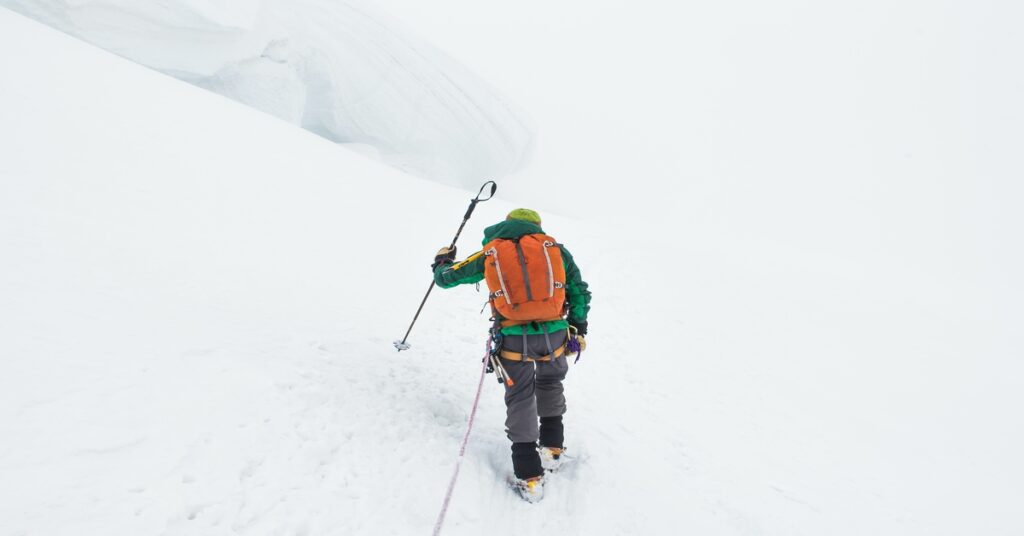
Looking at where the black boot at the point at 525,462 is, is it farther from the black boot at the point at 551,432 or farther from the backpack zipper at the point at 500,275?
the backpack zipper at the point at 500,275

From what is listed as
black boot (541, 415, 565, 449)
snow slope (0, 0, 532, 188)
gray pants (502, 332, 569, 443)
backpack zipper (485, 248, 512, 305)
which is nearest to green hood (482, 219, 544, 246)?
backpack zipper (485, 248, 512, 305)

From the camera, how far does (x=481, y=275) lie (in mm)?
3727

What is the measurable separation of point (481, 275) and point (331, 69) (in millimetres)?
18096

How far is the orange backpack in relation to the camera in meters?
3.46

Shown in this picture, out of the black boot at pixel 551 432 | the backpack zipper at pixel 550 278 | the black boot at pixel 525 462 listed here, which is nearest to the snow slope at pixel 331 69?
the backpack zipper at pixel 550 278

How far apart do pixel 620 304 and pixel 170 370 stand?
8963 mm

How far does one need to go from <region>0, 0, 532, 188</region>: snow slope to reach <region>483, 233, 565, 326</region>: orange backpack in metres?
14.9

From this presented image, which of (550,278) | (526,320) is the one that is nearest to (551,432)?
(526,320)

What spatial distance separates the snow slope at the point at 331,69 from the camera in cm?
1349

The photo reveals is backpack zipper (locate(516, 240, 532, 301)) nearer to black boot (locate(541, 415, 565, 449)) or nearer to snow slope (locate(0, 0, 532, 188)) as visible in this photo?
black boot (locate(541, 415, 565, 449))

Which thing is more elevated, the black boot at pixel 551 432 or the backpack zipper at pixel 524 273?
the backpack zipper at pixel 524 273

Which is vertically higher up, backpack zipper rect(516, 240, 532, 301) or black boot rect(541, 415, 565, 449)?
backpack zipper rect(516, 240, 532, 301)

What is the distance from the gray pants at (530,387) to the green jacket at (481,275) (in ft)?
0.24

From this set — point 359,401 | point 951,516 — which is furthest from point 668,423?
point 359,401
